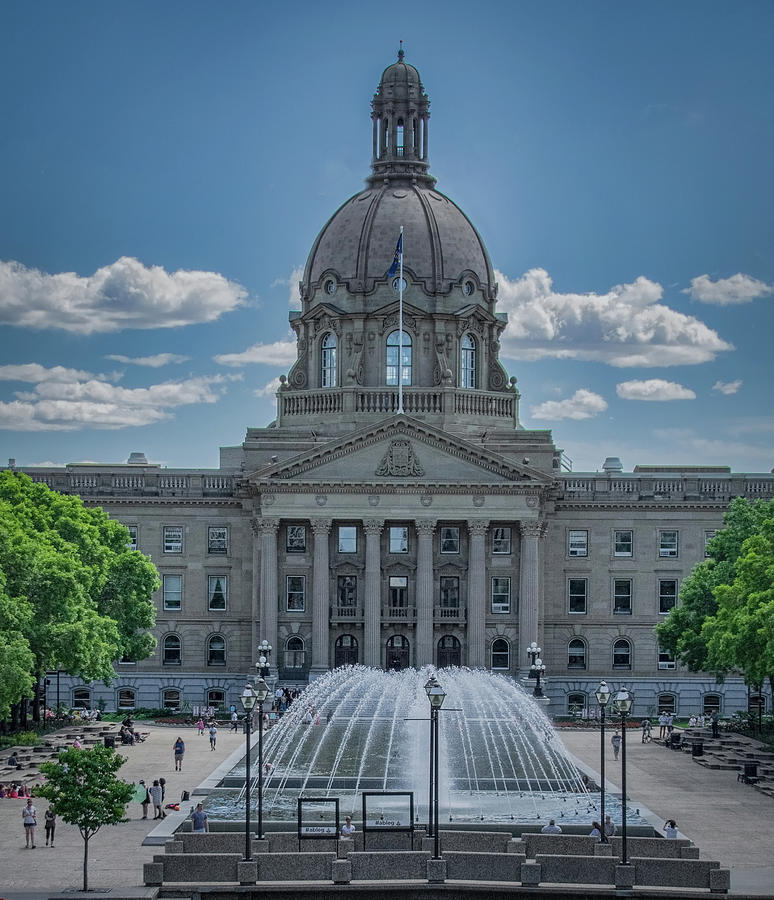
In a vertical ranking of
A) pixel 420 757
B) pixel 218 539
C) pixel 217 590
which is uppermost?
pixel 218 539

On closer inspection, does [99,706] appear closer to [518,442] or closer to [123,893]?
[518,442]

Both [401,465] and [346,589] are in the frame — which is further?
[346,589]

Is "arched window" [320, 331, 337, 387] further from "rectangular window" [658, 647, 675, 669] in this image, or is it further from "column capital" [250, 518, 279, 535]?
"rectangular window" [658, 647, 675, 669]

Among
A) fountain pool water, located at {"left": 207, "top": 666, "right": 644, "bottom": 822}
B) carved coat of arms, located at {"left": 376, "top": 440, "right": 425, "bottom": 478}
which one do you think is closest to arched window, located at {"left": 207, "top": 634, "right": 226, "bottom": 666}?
carved coat of arms, located at {"left": 376, "top": 440, "right": 425, "bottom": 478}

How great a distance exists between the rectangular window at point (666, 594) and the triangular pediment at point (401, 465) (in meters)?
12.0

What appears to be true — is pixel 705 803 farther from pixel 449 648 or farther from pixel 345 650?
pixel 345 650

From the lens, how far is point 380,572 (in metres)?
113

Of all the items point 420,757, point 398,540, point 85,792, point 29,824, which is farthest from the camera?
point 398,540

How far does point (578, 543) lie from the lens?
118312 millimetres

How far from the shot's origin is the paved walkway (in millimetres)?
57719

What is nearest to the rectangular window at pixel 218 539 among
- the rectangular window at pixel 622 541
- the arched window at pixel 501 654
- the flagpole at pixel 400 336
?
the flagpole at pixel 400 336

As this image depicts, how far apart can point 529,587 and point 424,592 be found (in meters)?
6.52

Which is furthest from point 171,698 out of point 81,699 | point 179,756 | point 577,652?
point 179,756

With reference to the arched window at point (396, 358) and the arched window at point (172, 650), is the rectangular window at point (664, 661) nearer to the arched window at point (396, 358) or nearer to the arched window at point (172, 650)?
the arched window at point (396, 358)
